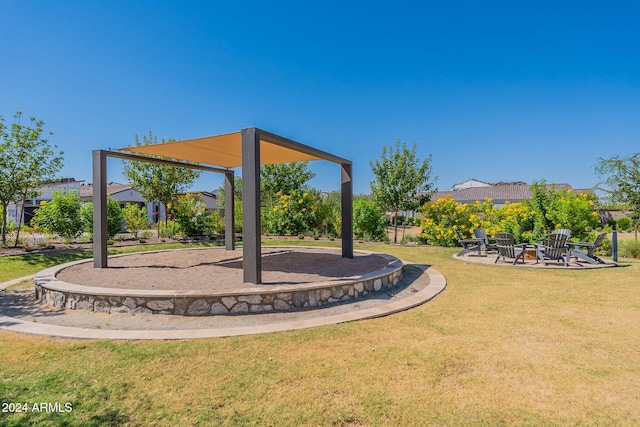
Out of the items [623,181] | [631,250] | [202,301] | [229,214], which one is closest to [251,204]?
[202,301]

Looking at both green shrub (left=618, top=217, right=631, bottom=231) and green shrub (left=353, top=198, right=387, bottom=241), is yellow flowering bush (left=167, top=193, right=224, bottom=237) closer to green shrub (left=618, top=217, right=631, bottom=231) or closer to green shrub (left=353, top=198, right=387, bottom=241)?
green shrub (left=353, top=198, right=387, bottom=241)

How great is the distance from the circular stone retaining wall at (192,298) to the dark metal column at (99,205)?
1.67m

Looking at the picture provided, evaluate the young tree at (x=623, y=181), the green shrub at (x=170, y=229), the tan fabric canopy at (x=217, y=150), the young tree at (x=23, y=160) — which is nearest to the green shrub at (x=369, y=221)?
the tan fabric canopy at (x=217, y=150)

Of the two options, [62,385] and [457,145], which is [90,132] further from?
[457,145]

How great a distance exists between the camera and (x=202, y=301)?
4922mm

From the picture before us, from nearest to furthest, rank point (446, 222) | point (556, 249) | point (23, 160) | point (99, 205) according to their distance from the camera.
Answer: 1. point (99, 205)
2. point (556, 249)
3. point (23, 160)
4. point (446, 222)

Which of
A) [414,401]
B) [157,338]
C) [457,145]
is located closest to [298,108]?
[457,145]

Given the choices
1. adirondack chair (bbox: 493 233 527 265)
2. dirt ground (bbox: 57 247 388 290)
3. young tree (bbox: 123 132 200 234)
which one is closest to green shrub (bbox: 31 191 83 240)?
young tree (bbox: 123 132 200 234)

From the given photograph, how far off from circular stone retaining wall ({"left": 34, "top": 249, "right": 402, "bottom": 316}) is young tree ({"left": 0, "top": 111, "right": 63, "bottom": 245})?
333 inches

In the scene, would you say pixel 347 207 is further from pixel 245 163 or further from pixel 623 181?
pixel 623 181

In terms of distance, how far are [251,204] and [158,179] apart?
12.0 meters

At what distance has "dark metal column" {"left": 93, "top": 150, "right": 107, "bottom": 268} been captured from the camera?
24.1ft

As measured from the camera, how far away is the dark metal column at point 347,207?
9.45 m

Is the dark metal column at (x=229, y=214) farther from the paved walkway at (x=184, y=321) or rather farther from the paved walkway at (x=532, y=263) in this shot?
the paved walkway at (x=532, y=263)
